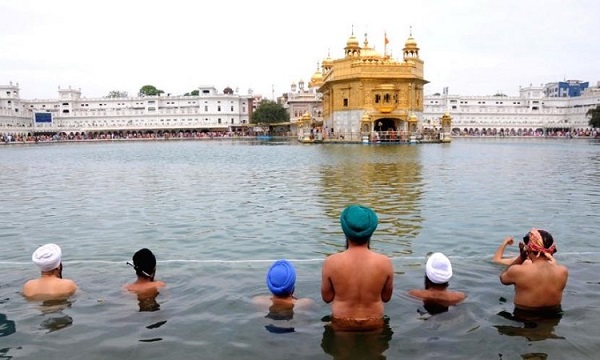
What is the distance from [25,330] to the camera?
543cm

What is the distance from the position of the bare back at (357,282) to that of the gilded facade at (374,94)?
50.1 meters

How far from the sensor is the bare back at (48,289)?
20.5 ft

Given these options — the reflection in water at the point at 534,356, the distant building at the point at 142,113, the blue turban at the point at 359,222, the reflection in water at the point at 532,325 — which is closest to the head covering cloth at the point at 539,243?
the reflection in water at the point at 532,325

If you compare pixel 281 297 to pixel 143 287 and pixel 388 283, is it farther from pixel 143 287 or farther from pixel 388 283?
pixel 143 287

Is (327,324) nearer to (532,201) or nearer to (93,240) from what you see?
(93,240)

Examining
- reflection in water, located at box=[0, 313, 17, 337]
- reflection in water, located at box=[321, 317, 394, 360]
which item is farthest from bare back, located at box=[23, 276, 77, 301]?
reflection in water, located at box=[321, 317, 394, 360]

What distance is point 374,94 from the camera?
57.3m

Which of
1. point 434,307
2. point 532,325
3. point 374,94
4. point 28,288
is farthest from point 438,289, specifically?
point 374,94

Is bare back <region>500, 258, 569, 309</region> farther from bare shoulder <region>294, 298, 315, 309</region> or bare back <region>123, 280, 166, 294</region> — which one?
bare back <region>123, 280, 166, 294</region>

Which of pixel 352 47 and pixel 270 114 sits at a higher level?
pixel 352 47

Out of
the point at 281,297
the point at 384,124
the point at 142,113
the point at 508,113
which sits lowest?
the point at 281,297

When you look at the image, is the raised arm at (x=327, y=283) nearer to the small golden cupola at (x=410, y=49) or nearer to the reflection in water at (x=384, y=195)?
the reflection in water at (x=384, y=195)

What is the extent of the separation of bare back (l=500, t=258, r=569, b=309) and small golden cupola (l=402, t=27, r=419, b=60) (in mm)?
57488

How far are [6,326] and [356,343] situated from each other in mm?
3477
